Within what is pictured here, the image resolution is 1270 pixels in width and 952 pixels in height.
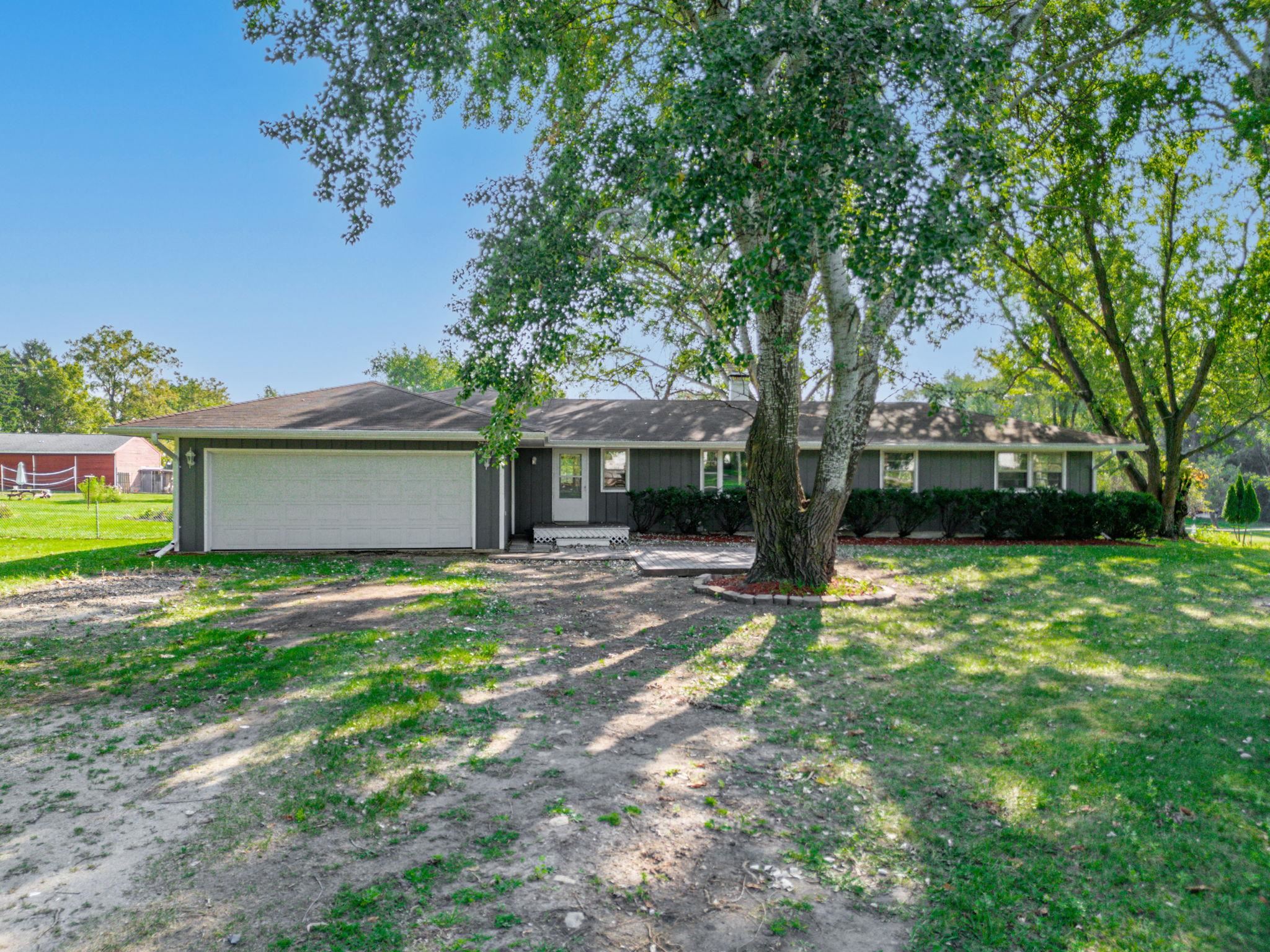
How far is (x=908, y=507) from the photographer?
1700 centimetres

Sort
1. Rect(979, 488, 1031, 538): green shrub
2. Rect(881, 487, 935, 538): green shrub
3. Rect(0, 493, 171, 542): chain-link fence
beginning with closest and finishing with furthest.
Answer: Rect(979, 488, 1031, 538): green shrub, Rect(881, 487, 935, 538): green shrub, Rect(0, 493, 171, 542): chain-link fence

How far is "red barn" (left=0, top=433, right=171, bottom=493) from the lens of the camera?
3538 cm

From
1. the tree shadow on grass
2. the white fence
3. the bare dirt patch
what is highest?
the white fence

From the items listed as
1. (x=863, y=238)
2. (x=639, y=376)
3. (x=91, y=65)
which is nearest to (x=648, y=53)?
(x=863, y=238)

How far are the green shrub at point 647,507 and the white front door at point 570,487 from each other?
1.12 meters

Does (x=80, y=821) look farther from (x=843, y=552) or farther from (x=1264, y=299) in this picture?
(x=1264, y=299)

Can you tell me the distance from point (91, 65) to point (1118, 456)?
25.0m

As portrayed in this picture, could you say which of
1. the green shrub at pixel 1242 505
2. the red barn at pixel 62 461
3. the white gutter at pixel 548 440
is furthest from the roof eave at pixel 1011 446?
the red barn at pixel 62 461

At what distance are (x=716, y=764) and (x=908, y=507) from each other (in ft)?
46.6

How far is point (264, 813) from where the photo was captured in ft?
11.1

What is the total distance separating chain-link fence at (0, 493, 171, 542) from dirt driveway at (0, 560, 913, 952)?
1431 cm

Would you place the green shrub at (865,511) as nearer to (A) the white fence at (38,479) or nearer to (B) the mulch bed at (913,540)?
(B) the mulch bed at (913,540)

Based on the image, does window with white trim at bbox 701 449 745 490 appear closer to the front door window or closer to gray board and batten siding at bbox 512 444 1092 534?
gray board and batten siding at bbox 512 444 1092 534

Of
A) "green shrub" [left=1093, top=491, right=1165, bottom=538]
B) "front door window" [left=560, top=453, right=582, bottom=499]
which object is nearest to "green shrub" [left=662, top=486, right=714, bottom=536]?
"front door window" [left=560, top=453, right=582, bottom=499]
